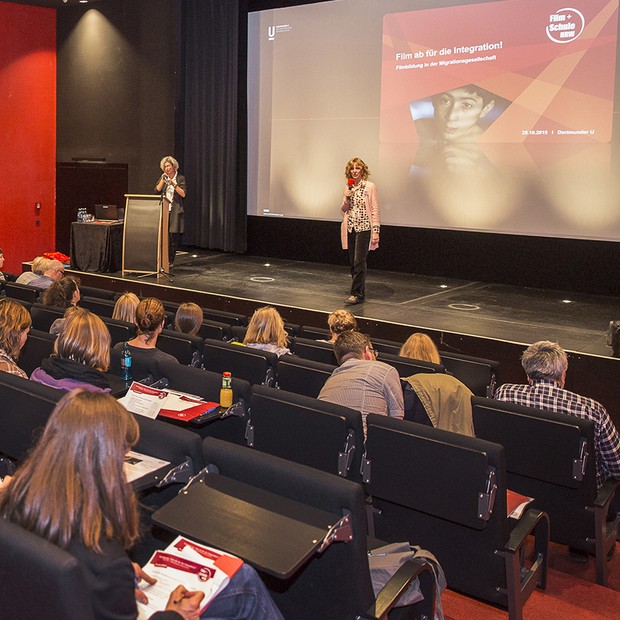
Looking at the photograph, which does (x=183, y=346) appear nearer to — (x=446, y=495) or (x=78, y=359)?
(x=78, y=359)

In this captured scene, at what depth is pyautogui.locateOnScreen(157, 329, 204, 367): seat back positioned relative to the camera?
4715mm

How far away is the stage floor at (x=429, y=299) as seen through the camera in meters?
6.58

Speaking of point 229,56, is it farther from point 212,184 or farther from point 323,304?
point 323,304

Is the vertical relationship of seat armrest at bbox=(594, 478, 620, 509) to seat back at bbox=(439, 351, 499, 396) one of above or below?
below

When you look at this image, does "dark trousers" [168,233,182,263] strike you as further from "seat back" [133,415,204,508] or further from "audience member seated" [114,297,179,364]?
"seat back" [133,415,204,508]

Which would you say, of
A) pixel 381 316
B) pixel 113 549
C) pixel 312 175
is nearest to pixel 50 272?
pixel 381 316

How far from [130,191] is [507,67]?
19.6 feet

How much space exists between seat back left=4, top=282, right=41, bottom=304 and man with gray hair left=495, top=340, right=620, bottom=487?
406cm

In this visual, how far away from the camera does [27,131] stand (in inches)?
479

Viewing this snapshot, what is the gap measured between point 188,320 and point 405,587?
335 cm

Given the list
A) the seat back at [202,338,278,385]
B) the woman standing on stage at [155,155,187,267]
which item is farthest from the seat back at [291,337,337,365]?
the woman standing on stage at [155,155,187,267]

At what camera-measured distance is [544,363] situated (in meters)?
3.82

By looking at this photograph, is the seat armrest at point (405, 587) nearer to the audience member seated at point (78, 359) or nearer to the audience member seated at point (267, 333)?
the audience member seated at point (78, 359)

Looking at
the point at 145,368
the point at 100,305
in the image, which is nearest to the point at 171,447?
the point at 145,368
